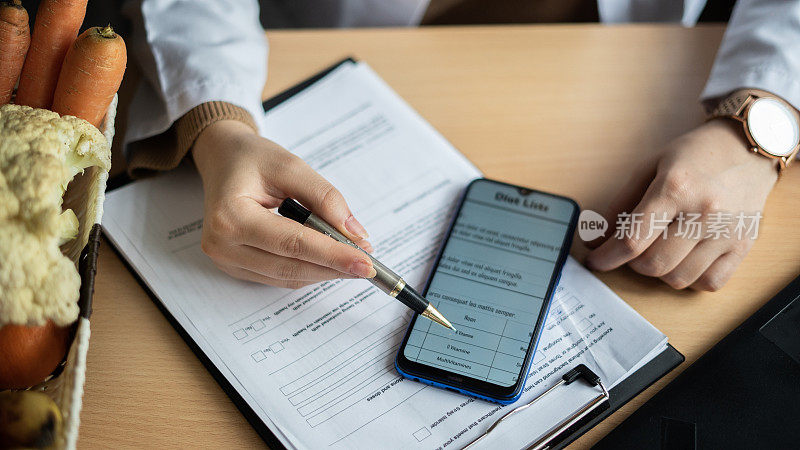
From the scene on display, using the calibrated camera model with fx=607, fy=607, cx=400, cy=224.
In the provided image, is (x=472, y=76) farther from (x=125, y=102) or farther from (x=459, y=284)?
(x=125, y=102)

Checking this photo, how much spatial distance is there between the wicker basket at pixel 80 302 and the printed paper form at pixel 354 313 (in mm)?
124

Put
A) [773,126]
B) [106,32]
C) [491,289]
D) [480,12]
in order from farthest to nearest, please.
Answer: [480,12], [773,126], [491,289], [106,32]

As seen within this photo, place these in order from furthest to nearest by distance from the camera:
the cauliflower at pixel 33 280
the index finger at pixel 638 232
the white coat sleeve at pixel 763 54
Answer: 1. the white coat sleeve at pixel 763 54
2. the index finger at pixel 638 232
3. the cauliflower at pixel 33 280

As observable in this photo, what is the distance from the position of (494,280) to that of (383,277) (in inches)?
4.7

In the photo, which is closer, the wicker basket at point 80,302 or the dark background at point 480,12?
the wicker basket at point 80,302

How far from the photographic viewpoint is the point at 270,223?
54 centimetres

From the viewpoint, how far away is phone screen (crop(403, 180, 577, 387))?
54 centimetres

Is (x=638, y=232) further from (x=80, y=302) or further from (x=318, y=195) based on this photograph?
(x=80, y=302)

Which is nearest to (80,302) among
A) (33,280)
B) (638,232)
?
(33,280)

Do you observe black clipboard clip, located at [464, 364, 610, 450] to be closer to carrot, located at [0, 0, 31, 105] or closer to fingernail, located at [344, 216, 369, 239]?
fingernail, located at [344, 216, 369, 239]

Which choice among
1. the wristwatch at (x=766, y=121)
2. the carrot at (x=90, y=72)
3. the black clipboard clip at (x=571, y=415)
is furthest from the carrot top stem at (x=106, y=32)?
the wristwatch at (x=766, y=121)

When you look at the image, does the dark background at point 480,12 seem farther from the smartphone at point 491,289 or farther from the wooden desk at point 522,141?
the smartphone at point 491,289

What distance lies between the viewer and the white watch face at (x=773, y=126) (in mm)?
677

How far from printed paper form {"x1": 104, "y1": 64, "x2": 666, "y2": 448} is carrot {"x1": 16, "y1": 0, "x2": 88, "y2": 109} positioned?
0.16 m
